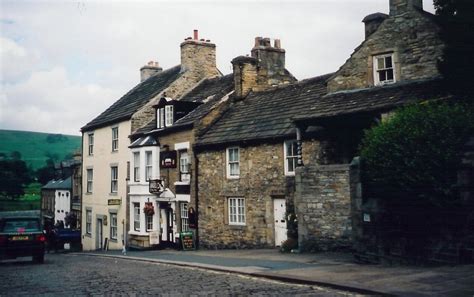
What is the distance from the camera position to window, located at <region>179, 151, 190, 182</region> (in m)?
25.2

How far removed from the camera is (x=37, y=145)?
154875 millimetres

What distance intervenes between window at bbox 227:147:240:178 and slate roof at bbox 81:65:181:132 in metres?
10.0

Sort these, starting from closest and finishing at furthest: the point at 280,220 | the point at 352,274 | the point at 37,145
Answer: the point at 352,274
the point at 280,220
the point at 37,145

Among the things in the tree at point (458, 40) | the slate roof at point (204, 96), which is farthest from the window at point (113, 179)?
the tree at point (458, 40)

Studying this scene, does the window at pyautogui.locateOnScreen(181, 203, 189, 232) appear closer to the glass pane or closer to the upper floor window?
the upper floor window

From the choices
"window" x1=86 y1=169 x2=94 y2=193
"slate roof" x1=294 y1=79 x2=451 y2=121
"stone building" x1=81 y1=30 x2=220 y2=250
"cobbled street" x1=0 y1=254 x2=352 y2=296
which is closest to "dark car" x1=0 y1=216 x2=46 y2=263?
"cobbled street" x1=0 y1=254 x2=352 y2=296

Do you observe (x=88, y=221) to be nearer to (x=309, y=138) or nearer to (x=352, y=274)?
(x=309, y=138)

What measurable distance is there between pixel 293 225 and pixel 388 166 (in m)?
6.96

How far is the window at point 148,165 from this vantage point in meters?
27.5

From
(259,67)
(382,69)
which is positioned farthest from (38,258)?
(382,69)

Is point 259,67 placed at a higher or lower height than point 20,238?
higher

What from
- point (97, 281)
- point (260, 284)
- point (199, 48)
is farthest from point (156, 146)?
point (260, 284)

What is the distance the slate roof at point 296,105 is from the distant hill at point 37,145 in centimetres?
11775

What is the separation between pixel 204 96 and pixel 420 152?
719 inches
